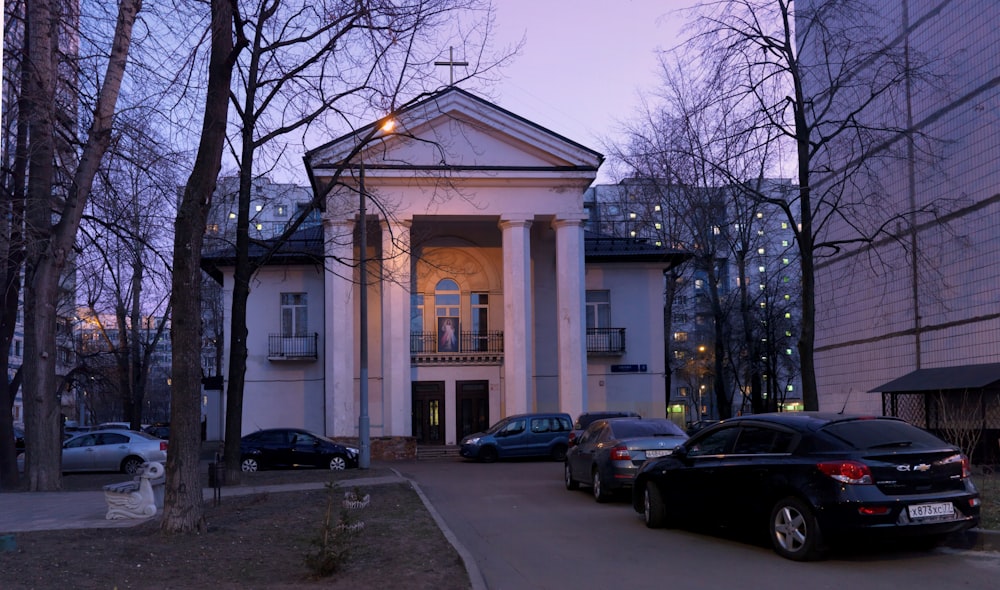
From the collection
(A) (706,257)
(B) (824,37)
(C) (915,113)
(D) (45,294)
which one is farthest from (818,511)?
(A) (706,257)

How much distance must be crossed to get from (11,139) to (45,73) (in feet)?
11.1

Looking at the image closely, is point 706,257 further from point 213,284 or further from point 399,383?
point 213,284

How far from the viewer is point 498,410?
40438mm

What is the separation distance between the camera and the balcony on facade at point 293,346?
4056cm

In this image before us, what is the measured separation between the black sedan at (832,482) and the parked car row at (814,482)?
1 cm

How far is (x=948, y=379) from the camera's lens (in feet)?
75.0

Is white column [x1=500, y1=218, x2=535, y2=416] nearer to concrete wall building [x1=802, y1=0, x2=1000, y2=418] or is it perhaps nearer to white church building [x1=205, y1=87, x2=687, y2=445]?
white church building [x1=205, y1=87, x2=687, y2=445]

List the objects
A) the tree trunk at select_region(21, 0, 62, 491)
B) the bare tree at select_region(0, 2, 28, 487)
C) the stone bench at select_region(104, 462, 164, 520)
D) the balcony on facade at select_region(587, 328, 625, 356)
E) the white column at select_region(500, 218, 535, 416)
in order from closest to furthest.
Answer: the stone bench at select_region(104, 462, 164, 520), the bare tree at select_region(0, 2, 28, 487), the tree trunk at select_region(21, 0, 62, 491), the white column at select_region(500, 218, 535, 416), the balcony on facade at select_region(587, 328, 625, 356)

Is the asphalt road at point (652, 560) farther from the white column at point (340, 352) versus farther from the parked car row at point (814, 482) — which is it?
the white column at point (340, 352)

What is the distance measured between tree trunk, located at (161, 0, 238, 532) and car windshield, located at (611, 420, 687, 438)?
25.5ft

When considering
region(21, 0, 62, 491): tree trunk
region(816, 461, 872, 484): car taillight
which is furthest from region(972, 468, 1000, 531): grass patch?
region(21, 0, 62, 491): tree trunk

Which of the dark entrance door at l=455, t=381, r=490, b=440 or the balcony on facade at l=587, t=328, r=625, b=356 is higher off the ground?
the balcony on facade at l=587, t=328, r=625, b=356

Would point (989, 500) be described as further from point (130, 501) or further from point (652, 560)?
point (130, 501)

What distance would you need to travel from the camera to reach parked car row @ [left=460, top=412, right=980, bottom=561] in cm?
928
